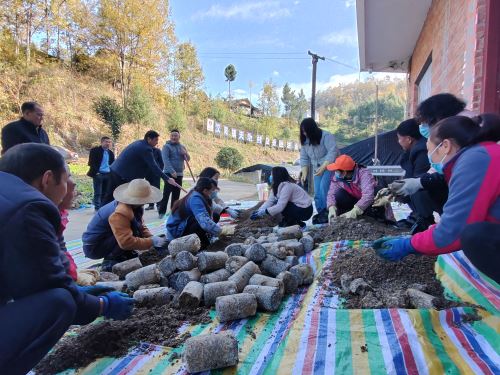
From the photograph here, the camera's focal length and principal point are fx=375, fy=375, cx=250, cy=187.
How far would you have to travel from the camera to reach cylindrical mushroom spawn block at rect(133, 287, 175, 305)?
2209 mm

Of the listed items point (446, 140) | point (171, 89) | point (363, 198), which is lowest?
point (363, 198)

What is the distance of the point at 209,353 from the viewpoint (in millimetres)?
1537

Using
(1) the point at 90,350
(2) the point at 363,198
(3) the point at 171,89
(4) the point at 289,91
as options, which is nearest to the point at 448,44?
(2) the point at 363,198

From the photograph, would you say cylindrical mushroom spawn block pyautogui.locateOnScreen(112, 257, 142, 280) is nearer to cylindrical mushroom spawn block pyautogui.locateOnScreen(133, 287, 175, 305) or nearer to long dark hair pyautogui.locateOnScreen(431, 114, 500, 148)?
cylindrical mushroom spawn block pyautogui.locateOnScreen(133, 287, 175, 305)

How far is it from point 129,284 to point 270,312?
955 mm

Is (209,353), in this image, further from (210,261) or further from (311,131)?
(311,131)

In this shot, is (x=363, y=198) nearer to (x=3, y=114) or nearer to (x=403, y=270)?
(x=403, y=270)

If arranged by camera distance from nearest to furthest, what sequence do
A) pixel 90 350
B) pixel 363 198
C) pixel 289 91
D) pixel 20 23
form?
pixel 90 350, pixel 363 198, pixel 20 23, pixel 289 91

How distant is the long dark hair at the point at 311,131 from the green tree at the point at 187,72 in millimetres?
29248

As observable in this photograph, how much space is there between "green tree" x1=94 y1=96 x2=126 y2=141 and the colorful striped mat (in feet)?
62.4

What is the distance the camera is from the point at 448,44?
475 centimetres

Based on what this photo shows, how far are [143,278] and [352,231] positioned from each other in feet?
6.73

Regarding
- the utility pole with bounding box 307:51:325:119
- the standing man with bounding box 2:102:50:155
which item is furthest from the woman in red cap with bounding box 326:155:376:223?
the utility pole with bounding box 307:51:325:119

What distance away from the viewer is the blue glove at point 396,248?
1.93 metres
